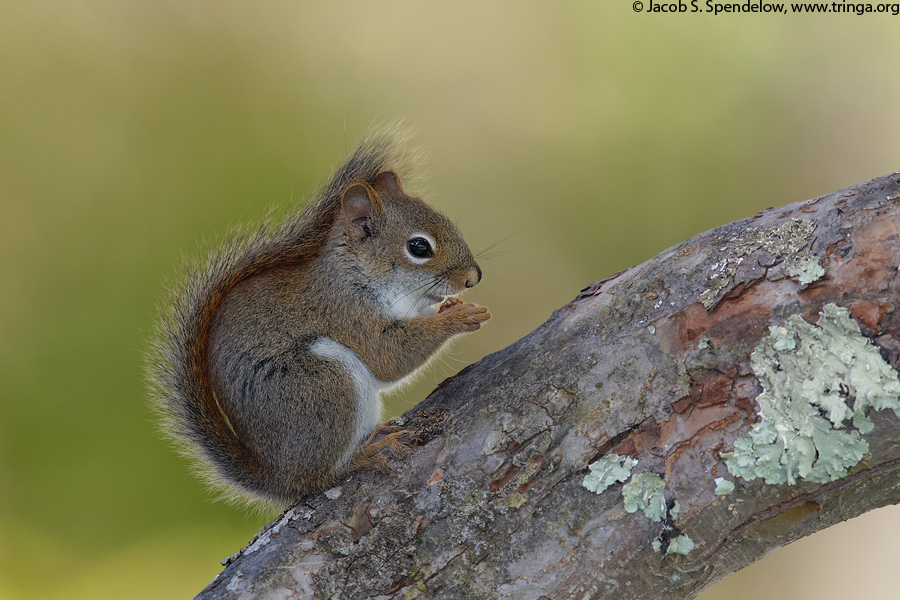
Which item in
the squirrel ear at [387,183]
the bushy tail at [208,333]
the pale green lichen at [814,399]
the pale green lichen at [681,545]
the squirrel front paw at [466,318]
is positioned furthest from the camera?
the squirrel ear at [387,183]

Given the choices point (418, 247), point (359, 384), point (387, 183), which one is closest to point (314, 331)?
point (359, 384)

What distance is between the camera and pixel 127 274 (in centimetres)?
370

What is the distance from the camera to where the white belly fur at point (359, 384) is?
7.12 ft

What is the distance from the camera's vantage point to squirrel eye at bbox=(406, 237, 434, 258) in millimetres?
2574

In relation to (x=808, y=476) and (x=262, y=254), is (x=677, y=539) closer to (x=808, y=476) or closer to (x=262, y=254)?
(x=808, y=476)

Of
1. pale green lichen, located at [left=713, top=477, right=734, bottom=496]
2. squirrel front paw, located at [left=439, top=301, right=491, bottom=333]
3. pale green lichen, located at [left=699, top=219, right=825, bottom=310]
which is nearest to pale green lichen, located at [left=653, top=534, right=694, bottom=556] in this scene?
pale green lichen, located at [left=713, top=477, right=734, bottom=496]

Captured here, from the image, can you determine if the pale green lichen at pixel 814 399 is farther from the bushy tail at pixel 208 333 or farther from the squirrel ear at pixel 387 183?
the squirrel ear at pixel 387 183

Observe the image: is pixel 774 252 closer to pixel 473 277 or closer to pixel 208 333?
pixel 473 277

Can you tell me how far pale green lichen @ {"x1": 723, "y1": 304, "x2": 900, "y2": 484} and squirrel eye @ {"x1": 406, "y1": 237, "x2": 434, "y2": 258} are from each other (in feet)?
4.11

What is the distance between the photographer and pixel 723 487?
1.57 m

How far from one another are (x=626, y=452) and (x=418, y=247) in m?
1.16

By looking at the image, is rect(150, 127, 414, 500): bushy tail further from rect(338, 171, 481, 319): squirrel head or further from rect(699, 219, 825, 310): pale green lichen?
rect(699, 219, 825, 310): pale green lichen

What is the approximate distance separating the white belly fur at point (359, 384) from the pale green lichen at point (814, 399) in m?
1.03

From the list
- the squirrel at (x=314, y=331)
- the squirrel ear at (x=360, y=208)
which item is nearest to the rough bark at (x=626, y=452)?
the squirrel at (x=314, y=331)
